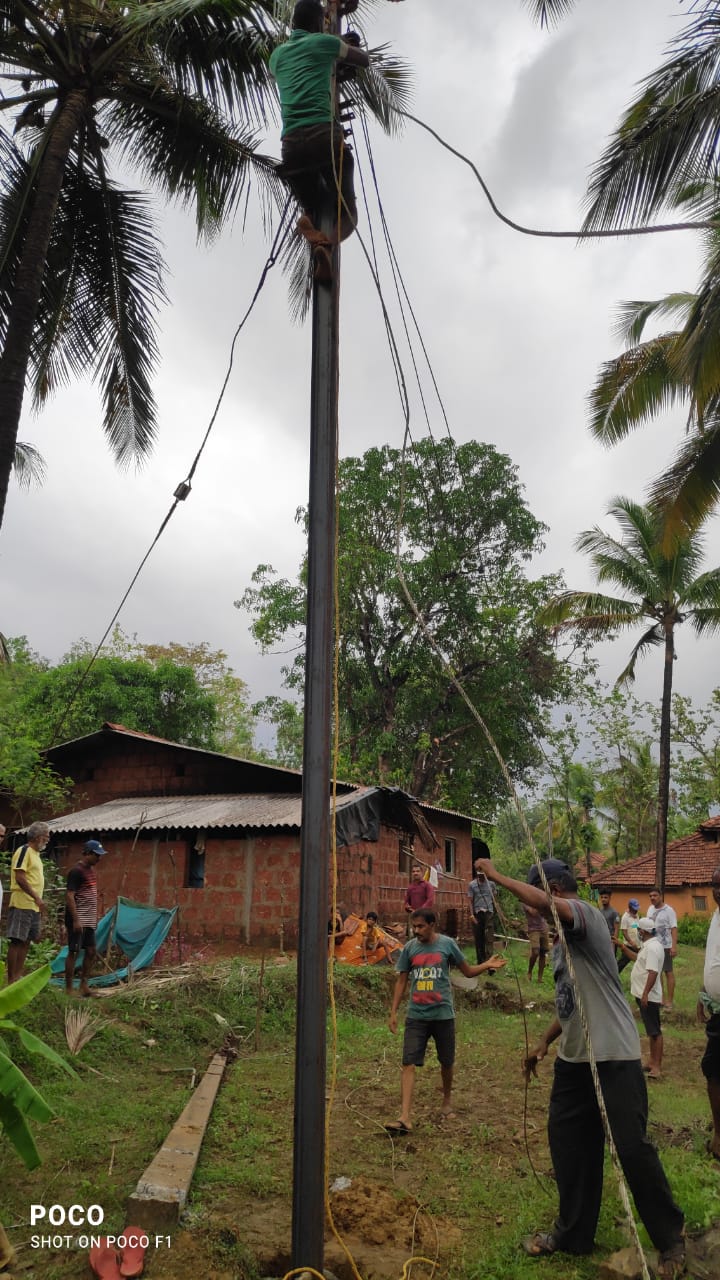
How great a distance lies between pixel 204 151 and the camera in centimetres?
1001

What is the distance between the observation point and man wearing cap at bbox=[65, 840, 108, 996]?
31.3 ft

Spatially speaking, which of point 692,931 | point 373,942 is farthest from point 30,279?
point 692,931

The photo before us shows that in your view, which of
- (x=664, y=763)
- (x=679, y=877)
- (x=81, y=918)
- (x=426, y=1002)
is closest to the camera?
(x=426, y=1002)

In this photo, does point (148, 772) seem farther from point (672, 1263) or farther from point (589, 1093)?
point (672, 1263)

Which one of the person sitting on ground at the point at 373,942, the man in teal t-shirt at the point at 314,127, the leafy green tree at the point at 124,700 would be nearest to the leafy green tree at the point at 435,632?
the leafy green tree at the point at 124,700

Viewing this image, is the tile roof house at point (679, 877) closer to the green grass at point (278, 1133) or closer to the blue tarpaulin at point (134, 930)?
the green grass at point (278, 1133)

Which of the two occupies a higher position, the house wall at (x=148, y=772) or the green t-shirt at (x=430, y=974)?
the house wall at (x=148, y=772)

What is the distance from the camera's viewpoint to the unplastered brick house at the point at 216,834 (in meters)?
14.6

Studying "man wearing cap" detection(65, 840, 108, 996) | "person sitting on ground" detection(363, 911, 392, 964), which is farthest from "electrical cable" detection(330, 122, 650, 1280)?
"person sitting on ground" detection(363, 911, 392, 964)

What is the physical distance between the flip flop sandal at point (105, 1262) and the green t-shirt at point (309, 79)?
5.26m

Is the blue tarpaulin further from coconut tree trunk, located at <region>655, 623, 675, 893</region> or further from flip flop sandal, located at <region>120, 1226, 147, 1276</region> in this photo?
coconut tree trunk, located at <region>655, 623, 675, 893</region>

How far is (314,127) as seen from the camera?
4.25 meters

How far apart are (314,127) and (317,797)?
319 centimetres

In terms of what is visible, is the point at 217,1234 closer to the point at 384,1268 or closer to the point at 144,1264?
the point at 144,1264
